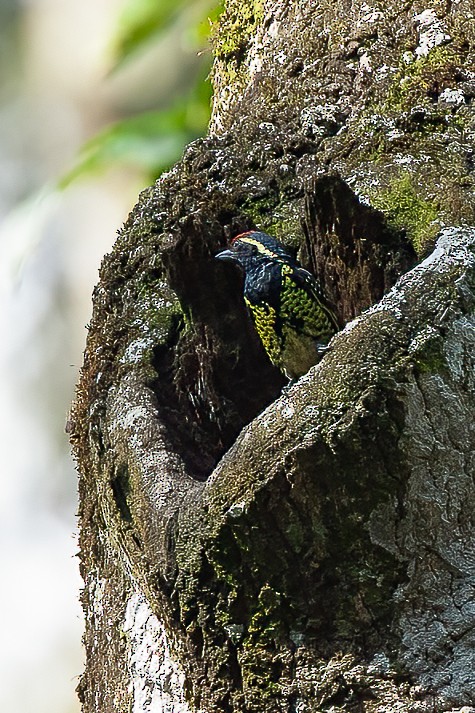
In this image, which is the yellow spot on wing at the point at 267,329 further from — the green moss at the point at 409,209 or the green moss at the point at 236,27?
the green moss at the point at 236,27

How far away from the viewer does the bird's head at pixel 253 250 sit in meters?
2.62

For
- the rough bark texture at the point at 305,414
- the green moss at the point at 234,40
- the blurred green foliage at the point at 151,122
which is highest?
the blurred green foliage at the point at 151,122

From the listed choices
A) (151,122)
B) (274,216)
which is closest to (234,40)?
(151,122)

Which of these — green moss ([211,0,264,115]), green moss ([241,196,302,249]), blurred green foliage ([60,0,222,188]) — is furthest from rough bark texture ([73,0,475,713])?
blurred green foliage ([60,0,222,188])

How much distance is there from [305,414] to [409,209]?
76cm

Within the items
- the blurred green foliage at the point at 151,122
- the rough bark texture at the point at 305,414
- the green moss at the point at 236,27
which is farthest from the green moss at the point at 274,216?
the blurred green foliage at the point at 151,122

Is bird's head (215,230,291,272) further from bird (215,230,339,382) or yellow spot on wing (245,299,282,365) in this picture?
yellow spot on wing (245,299,282,365)

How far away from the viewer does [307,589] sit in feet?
6.26

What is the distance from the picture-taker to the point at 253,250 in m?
2.66

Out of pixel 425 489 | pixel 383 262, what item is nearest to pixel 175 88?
pixel 383 262

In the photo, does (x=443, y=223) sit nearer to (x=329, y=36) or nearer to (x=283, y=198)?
(x=283, y=198)

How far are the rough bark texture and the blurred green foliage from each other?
0.96 metres

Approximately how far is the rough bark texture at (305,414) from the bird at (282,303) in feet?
0.19

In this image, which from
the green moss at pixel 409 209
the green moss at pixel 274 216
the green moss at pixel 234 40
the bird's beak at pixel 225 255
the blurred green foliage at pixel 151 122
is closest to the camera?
the green moss at pixel 409 209
